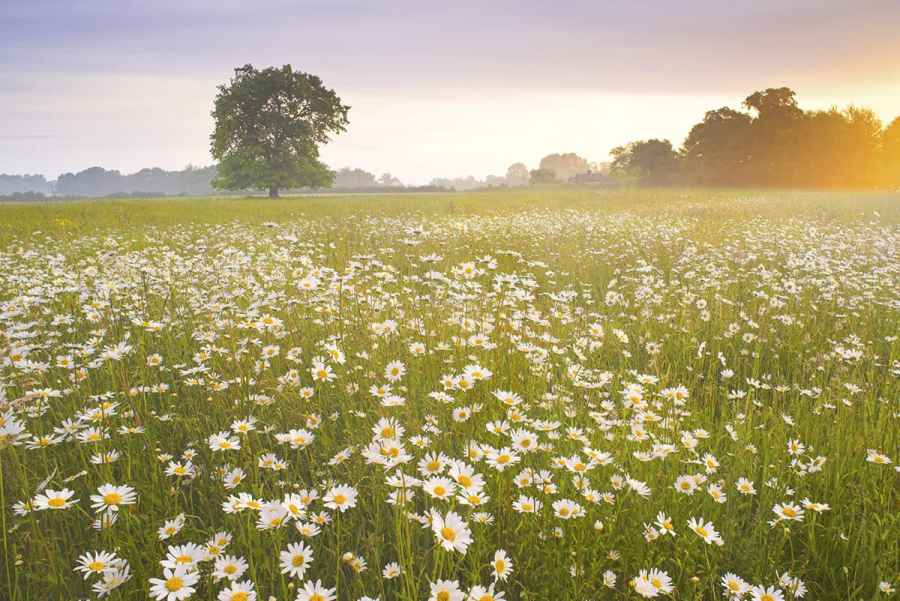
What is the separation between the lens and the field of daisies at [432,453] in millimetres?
2053

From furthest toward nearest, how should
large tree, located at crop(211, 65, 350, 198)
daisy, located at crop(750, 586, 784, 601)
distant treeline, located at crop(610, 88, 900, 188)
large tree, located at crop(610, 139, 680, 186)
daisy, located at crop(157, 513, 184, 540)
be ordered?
1. large tree, located at crop(610, 139, 680, 186)
2. distant treeline, located at crop(610, 88, 900, 188)
3. large tree, located at crop(211, 65, 350, 198)
4. daisy, located at crop(157, 513, 184, 540)
5. daisy, located at crop(750, 586, 784, 601)

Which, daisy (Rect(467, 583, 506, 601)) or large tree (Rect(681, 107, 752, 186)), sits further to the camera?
large tree (Rect(681, 107, 752, 186))

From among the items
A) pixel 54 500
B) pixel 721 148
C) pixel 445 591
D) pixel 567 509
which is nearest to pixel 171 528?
pixel 54 500

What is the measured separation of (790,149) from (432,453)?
230ft

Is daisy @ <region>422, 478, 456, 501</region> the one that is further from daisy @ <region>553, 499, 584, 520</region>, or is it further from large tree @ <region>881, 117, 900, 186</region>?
large tree @ <region>881, 117, 900, 186</region>

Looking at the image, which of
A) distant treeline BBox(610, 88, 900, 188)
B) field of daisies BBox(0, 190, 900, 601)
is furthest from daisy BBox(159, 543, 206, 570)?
distant treeline BBox(610, 88, 900, 188)

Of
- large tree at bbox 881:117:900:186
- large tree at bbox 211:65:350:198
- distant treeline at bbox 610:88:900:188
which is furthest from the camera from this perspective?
large tree at bbox 881:117:900:186

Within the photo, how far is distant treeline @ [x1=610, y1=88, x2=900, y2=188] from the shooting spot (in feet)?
193

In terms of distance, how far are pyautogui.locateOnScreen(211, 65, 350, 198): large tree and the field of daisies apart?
4299cm

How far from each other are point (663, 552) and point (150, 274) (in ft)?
20.1

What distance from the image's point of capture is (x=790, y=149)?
58656 mm

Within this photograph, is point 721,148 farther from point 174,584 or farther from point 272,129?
point 174,584

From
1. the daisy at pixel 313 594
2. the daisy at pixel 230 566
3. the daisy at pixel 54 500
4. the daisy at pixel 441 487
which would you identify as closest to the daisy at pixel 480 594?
the daisy at pixel 441 487

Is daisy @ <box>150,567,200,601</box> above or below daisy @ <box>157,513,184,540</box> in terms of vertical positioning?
above
